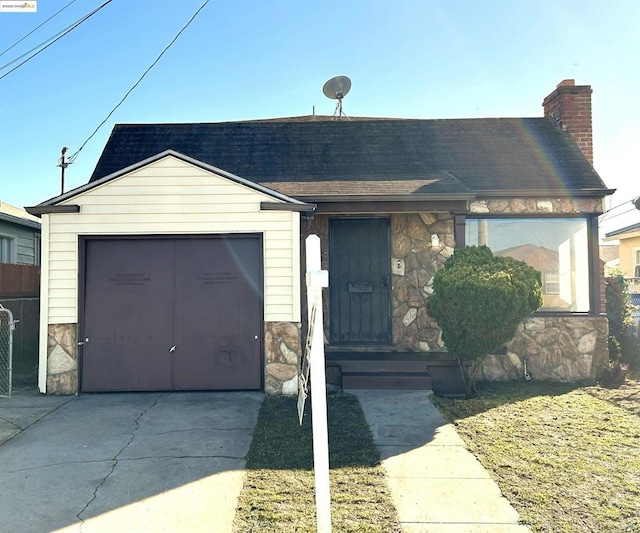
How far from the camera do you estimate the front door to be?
707 centimetres

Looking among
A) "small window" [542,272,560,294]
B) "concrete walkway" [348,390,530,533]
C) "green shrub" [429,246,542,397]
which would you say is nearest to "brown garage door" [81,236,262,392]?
"concrete walkway" [348,390,530,533]

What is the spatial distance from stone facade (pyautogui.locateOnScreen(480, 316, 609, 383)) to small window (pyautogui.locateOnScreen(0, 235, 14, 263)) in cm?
1154

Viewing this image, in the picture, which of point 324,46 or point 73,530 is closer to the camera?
point 73,530

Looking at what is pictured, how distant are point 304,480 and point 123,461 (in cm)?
165

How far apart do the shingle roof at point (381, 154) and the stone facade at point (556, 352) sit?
2197mm

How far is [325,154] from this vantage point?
26.5ft

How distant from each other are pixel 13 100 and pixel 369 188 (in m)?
10.5

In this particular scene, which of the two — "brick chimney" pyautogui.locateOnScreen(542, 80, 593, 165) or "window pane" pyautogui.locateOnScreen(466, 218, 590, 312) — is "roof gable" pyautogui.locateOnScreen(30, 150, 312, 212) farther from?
"brick chimney" pyautogui.locateOnScreen(542, 80, 593, 165)

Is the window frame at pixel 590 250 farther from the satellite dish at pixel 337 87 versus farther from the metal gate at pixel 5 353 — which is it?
the metal gate at pixel 5 353

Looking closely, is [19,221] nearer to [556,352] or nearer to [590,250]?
[556,352]

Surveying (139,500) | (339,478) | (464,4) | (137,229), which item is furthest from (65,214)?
(464,4)

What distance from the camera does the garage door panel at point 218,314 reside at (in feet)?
19.0

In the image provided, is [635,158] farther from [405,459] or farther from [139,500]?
[139,500]

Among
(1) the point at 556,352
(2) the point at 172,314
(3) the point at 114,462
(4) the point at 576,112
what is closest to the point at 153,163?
(2) the point at 172,314
